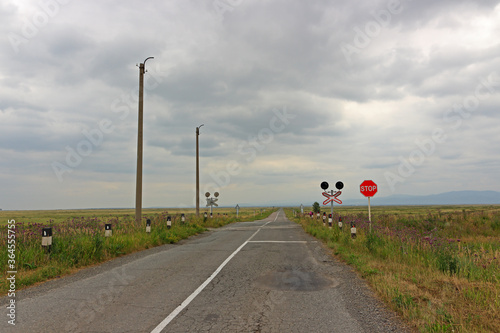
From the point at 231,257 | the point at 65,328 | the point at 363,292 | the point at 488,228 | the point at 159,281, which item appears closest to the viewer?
the point at 65,328

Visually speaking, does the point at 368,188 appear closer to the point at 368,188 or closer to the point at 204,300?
the point at 368,188

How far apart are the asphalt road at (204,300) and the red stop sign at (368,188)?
514 centimetres

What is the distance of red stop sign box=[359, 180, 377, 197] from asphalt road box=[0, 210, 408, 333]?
5140 millimetres

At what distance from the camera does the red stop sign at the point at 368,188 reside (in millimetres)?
13680

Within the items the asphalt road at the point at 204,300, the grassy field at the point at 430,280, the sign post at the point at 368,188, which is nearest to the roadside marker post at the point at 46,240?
the asphalt road at the point at 204,300

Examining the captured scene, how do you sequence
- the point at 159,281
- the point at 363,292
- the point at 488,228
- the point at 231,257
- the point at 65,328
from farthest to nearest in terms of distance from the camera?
the point at 488,228
the point at 231,257
the point at 159,281
the point at 363,292
the point at 65,328

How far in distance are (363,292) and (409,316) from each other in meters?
1.60

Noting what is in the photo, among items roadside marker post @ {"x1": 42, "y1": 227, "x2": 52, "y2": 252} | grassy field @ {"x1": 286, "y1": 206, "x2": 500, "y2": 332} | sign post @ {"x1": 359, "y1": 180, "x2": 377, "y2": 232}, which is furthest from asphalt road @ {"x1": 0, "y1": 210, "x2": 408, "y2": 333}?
sign post @ {"x1": 359, "y1": 180, "x2": 377, "y2": 232}

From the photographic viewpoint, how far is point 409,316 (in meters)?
4.86

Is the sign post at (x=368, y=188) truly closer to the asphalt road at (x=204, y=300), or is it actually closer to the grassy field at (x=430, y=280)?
the grassy field at (x=430, y=280)

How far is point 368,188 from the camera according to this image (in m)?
13.9

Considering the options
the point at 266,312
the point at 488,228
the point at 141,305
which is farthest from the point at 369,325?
the point at 488,228

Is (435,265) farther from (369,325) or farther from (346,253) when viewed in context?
(369,325)

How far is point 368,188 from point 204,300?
10290 mm
